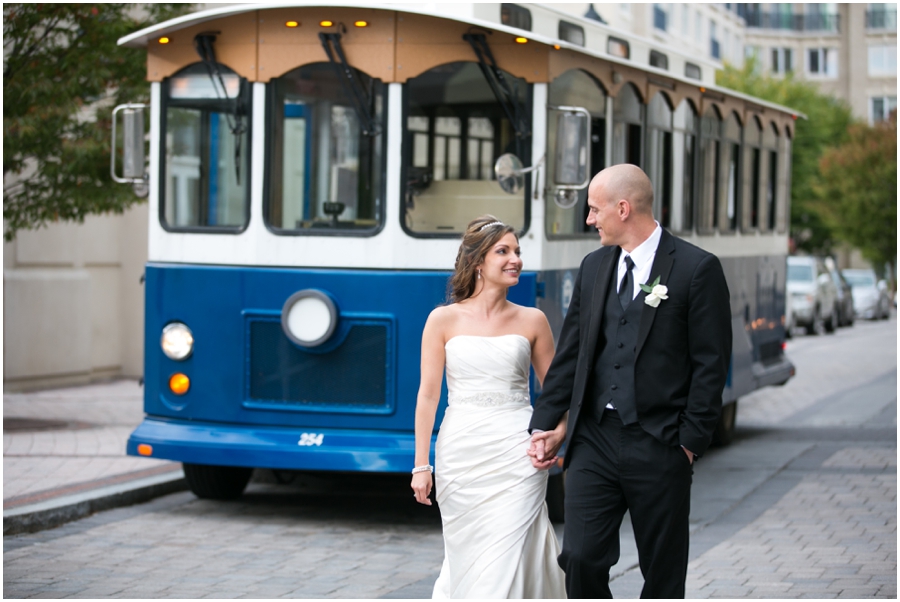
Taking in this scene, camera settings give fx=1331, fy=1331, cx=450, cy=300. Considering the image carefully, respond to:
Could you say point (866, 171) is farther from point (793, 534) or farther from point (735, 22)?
point (793, 534)

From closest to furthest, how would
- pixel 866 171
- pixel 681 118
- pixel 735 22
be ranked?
1. pixel 681 118
2. pixel 866 171
3. pixel 735 22

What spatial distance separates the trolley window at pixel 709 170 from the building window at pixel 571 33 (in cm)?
→ 206

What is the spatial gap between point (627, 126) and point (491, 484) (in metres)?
4.60

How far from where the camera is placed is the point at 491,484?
4.77 m

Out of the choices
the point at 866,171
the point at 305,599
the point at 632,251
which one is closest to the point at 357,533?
the point at 305,599

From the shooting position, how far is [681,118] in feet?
33.0

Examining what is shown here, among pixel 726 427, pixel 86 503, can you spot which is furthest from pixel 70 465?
pixel 726 427

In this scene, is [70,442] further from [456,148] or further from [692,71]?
[692,71]

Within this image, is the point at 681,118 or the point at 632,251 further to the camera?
the point at 681,118

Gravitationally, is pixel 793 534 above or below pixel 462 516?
below

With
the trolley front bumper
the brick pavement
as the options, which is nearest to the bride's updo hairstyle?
the trolley front bumper

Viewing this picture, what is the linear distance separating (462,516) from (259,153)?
3.74 meters

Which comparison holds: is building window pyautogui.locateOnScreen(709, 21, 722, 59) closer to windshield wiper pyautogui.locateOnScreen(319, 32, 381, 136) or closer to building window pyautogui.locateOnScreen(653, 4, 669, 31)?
building window pyautogui.locateOnScreen(653, 4, 669, 31)

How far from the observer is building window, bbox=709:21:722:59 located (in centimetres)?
5509
